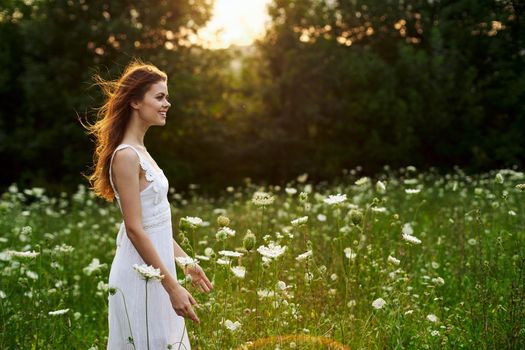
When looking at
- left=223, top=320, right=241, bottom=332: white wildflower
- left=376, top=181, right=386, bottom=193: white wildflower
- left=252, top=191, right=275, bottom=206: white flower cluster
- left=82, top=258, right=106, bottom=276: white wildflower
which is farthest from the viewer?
left=376, top=181, right=386, bottom=193: white wildflower

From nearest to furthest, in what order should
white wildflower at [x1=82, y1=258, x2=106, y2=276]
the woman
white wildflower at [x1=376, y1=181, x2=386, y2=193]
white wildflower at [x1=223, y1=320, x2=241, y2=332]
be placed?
white wildflower at [x1=223, y1=320, x2=241, y2=332] < the woman < white wildflower at [x1=82, y1=258, x2=106, y2=276] < white wildflower at [x1=376, y1=181, x2=386, y2=193]

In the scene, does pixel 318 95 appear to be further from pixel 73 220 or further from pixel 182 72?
pixel 73 220

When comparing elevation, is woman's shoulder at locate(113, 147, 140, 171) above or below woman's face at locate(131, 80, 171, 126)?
below

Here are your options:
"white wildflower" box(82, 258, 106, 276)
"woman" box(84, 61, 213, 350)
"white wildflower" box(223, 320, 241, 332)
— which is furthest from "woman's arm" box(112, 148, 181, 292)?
"white wildflower" box(82, 258, 106, 276)

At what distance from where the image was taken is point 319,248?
5.23 metres

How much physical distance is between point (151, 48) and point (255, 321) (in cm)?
1818

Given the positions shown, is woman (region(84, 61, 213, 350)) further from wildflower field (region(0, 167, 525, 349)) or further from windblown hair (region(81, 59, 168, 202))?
wildflower field (region(0, 167, 525, 349))

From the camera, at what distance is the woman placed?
288 cm

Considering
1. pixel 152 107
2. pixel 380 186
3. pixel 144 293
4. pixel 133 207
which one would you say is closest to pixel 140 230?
pixel 133 207

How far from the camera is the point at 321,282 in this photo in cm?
449

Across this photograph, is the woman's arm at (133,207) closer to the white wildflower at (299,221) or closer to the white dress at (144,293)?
the white dress at (144,293)

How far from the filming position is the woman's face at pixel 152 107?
318 centimetres

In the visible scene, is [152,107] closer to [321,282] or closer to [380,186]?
[380,186]

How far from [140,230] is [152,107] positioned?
652 mm
